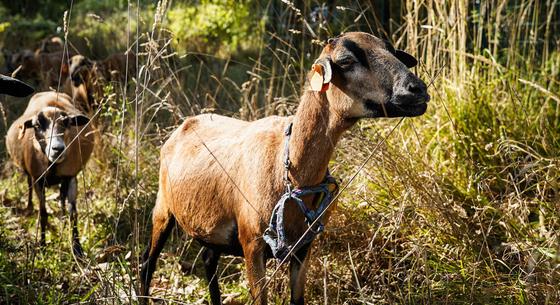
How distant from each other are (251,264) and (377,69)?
1170mm

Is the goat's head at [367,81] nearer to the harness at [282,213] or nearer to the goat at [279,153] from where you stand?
the goat at [279,153]

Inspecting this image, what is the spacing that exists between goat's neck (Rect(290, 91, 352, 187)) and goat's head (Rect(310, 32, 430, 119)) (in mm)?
95

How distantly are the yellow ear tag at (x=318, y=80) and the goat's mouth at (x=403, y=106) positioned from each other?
249 mm

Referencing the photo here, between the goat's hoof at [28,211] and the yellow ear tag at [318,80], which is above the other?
the yellow ear tag at [318,80]

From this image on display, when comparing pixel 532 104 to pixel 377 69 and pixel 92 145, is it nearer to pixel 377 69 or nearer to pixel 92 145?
pixel 377 69

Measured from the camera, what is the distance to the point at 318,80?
3.34m

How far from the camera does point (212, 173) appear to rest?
4023mm

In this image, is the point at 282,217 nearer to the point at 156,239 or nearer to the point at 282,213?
the point at 282,213

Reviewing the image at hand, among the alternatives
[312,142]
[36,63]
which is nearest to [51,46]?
[36,63]

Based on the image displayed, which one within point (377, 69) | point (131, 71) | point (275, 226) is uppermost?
point (377, 69)

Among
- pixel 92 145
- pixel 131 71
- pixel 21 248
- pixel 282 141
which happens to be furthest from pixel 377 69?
pixel 131 71

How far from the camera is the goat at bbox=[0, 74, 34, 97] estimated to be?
11.7ft

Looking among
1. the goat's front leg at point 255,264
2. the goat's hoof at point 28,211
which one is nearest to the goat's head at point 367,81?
the goat's front leg at point 255,264

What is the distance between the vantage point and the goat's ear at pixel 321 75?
10.8 ft
